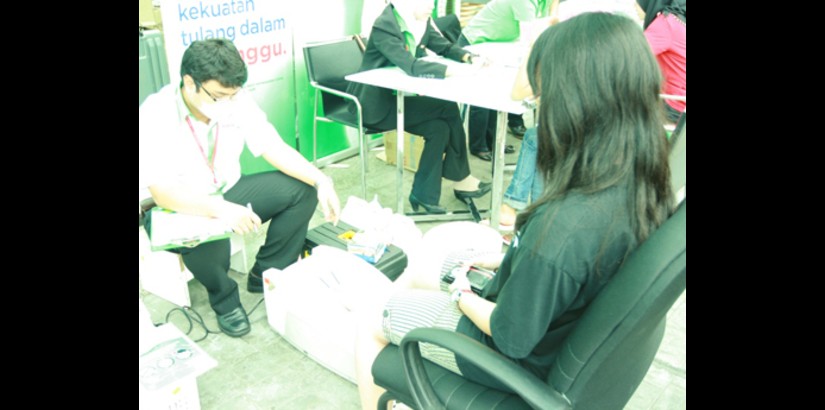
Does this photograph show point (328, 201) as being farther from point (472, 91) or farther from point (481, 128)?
point (481, 128)

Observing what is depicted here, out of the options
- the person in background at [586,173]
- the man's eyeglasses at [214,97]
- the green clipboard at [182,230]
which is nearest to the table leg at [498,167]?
the man's eyeglasses at [214,97]

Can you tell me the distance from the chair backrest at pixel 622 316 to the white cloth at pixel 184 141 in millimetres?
1467

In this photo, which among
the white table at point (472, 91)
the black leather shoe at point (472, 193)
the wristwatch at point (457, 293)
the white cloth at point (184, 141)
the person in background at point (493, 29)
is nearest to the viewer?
the wristwatch at point (457, 293)

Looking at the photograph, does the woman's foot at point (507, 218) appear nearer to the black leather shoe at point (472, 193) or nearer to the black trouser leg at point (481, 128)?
the black leather shoe at point (472, 193)

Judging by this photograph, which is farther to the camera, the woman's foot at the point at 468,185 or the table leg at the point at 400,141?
the woman's foot at the point at 468,185

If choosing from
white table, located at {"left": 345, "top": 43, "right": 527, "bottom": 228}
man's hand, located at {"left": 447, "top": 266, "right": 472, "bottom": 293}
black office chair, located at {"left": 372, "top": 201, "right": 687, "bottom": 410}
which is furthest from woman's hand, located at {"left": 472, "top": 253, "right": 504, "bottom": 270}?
white table, located at {"left": 345, "top": 43, "right": 527, "bottom": 228}

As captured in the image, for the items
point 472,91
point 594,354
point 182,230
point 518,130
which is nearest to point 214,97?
point 182,230

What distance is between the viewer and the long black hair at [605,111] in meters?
0.93

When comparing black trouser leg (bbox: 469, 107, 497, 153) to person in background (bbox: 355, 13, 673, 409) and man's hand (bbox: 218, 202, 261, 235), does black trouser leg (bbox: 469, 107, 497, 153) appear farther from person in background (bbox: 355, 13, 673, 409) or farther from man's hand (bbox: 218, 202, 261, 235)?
person in background (bbox: 355, 13, 673, 409)

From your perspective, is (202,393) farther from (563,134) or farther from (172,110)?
(563,134)

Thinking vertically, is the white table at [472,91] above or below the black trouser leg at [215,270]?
above

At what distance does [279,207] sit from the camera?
2.16 meters

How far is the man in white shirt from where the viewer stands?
1.82m

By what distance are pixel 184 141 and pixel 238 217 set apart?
0.32 m
